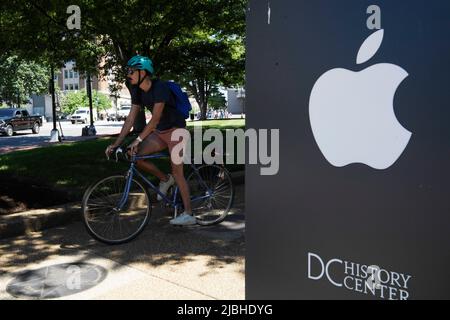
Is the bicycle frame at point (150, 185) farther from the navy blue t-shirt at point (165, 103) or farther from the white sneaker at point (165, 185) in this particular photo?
the navy blue t-shirt at point (165, 103)

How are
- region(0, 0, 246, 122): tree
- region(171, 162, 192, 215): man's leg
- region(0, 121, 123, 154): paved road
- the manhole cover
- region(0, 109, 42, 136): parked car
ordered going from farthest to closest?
region(0, 109, 42, 136): parked car
region(0, 121, 123, 154): paved road
region(0, 0, 246, 122): tree
region(171, 162, 192, 215): man's leg
the manhole cover

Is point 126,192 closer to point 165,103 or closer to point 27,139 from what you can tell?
point 165,103

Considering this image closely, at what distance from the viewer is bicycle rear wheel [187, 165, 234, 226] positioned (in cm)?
541

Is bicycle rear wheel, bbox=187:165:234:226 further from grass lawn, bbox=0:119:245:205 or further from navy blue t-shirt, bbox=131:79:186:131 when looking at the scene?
grass lawn, bbox=0:119:245:205

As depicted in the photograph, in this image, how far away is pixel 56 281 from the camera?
373cm

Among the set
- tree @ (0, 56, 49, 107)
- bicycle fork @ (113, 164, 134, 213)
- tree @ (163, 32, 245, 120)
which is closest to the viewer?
bicycle fork @ (113, 164, 134, 213)

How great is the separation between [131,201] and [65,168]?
3.93 metres

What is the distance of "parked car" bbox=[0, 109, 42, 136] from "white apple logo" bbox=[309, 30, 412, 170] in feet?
97.3

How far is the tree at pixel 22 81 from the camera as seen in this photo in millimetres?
55344

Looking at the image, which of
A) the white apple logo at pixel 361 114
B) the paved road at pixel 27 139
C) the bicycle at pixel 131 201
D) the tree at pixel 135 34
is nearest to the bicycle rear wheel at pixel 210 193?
the bicycle at pixel 131 201

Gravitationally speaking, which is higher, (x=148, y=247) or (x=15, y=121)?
(x=15, y=121)

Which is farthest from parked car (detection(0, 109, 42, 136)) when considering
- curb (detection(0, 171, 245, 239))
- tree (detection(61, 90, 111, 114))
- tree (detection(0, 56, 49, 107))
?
tree (detection(61, 90, 111, 114))

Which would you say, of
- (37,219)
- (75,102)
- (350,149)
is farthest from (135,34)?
(75,102)
